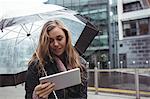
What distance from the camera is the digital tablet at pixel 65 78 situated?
76.5 inches

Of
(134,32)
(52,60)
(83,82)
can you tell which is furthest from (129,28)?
(52,60)

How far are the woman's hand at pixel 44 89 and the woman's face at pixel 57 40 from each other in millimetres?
219

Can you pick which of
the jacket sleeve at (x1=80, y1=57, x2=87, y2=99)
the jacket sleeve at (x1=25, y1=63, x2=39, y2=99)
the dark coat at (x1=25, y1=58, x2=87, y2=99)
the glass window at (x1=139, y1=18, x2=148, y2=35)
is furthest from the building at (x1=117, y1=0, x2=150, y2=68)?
the jacket sleeve at (x1=25, y1=63, x2=39, y2=99)

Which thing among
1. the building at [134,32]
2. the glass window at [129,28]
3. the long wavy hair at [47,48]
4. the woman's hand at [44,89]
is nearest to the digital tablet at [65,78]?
the woman's hand at [44,89]

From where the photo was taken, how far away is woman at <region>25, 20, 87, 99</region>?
6.73 feet

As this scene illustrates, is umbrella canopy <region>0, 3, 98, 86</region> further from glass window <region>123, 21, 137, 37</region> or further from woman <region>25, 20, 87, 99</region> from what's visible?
glass window <region>123, 21, 137, 37</region>

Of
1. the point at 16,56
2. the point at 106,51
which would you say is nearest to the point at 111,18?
the point at 106,51

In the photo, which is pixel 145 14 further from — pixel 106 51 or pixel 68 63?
pixel 68 63

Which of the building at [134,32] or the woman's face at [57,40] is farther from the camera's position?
the building at [134,32]

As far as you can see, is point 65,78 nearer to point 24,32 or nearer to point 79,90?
point 79,90

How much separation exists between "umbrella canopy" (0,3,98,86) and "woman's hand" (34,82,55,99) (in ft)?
3.39

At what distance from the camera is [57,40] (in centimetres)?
205

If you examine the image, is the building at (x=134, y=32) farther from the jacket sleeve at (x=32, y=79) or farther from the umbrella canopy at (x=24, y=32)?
the jacket sleeve at (x=32, y=79)

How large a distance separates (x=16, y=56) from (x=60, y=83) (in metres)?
1.77
